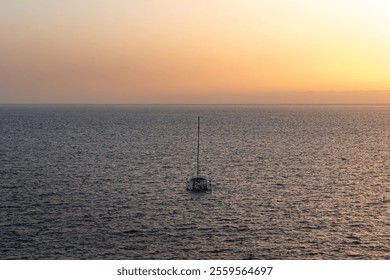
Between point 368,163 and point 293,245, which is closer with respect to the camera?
point 293,245

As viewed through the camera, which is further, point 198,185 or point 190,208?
point 198,185

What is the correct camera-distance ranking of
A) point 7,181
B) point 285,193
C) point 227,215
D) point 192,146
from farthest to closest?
point 192,146
point 7,181
point 285,193
point 227,215

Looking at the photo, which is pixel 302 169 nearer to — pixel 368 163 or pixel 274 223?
pixel 368 163

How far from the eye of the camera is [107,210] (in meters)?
78.8

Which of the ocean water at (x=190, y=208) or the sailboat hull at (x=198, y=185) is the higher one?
the sailboat hull at (x=198, y=185)

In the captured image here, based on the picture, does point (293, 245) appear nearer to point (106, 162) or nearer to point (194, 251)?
point (194, 251)

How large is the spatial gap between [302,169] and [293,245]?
2555 inches

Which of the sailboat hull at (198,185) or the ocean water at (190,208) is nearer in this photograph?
the ocean water at (190,208)

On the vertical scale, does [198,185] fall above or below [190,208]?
above

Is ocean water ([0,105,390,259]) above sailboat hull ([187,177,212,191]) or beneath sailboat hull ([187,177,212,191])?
beneath

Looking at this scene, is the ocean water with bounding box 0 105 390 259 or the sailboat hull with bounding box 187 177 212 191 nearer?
the ocean water with bounding box 0 105 390 259
